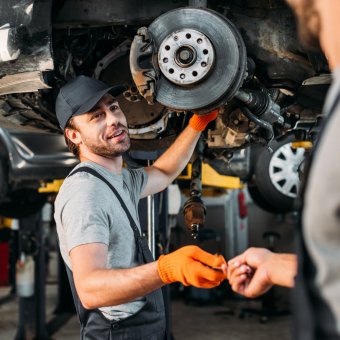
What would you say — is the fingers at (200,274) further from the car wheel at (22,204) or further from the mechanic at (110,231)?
the car wheel at (22,204)

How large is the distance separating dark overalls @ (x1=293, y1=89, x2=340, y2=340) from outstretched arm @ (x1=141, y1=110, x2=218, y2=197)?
1524mm

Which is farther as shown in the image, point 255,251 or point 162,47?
point 162,47

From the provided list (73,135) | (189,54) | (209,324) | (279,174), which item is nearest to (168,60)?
(189,54)

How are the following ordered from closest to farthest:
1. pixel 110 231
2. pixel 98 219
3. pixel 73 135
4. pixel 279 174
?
pixel 98 219 → pixel 110 231 → pixel 73 135 → pixel 279 174

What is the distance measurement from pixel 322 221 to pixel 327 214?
0.02 metres

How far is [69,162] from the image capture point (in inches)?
216

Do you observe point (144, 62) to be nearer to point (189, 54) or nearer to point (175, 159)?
point (189, 54)

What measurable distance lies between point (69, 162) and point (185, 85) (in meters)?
3.37

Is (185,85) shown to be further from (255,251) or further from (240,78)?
(255,251)

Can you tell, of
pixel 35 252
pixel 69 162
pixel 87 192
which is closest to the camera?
pixel 87 192

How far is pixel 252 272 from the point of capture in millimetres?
1496

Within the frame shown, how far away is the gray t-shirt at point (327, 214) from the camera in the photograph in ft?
3.17

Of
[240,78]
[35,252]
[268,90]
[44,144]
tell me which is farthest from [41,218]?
[240,78]

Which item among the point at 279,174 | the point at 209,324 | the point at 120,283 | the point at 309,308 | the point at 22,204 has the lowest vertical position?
the point at 209,324
